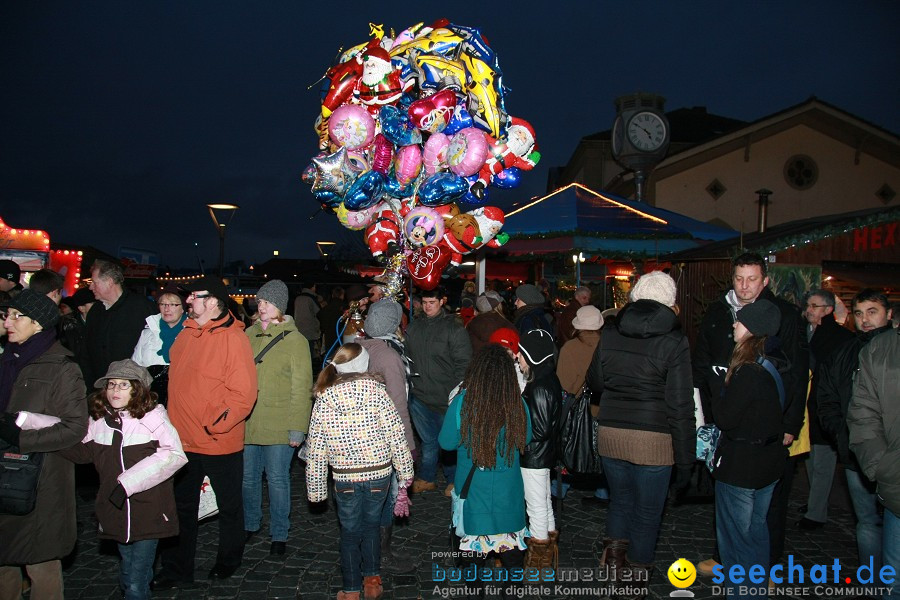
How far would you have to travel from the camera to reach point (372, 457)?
12.8ft

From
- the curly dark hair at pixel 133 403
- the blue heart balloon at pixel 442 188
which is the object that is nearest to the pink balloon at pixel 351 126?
the blue heart balloon at pixel 442 188

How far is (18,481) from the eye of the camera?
10.9 feet

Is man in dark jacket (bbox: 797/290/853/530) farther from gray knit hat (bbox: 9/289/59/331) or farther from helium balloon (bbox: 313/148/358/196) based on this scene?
gray knit hat (bbox: 9/289/59/331)

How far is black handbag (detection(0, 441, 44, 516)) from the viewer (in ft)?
10.8

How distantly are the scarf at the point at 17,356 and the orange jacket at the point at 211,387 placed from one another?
88 cm

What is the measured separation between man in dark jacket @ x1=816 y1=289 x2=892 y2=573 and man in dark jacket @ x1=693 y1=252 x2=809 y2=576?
38cm

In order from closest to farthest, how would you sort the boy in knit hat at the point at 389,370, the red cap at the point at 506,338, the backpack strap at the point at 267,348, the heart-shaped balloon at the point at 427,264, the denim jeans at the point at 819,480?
the red cap at the point at 506,338, the boy in knit hat at the point at 389,370, the backpack strap at the point at 267,348, the denim jeans at the point at 819,480, the heart-shaped balloon at the point at 427,264

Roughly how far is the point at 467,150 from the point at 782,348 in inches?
155

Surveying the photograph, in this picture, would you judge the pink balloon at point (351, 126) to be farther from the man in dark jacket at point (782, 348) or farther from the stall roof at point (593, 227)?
the stall roof at point (593, 227)

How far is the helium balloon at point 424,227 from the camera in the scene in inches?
276

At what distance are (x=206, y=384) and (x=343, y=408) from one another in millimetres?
1111

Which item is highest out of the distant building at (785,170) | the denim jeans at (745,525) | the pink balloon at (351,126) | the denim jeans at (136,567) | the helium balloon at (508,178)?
the distant building at (785,170)

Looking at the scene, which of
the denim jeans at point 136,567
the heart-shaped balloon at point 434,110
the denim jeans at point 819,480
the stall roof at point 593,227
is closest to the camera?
the denim jeans at point 136,567

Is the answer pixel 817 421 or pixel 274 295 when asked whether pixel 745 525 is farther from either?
pixel 274 295
